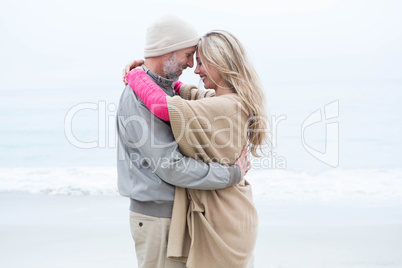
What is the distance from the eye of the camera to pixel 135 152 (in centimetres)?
211

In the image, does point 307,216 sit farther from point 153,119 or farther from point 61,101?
point 61,101

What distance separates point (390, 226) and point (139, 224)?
3919mm

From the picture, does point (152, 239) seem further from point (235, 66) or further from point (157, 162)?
point (235, 66)

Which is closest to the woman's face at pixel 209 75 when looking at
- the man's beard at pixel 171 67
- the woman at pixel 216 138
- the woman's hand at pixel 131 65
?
the woman at pixel 216 138

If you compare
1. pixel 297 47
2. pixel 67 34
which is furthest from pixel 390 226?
pixel 67 34

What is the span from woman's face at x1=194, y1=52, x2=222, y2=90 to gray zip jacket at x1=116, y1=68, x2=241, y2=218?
0.70 ft

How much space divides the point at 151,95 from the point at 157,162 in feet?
0.98

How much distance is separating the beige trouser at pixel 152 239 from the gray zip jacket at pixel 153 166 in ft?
0.12

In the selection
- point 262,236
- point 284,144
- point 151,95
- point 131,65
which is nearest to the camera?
point 151,95

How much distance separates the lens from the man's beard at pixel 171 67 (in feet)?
7.23

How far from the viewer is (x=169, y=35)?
216cm

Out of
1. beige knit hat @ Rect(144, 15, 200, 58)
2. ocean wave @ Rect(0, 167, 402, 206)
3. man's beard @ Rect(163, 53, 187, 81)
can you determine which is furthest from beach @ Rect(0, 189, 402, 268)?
beige knit hat @ Rect(144, 15, 200, 58)

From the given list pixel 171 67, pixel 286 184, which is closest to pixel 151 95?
pixel 171 67

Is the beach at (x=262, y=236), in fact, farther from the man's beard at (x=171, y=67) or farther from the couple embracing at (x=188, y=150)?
the man's beard at (x=171, y=67)
